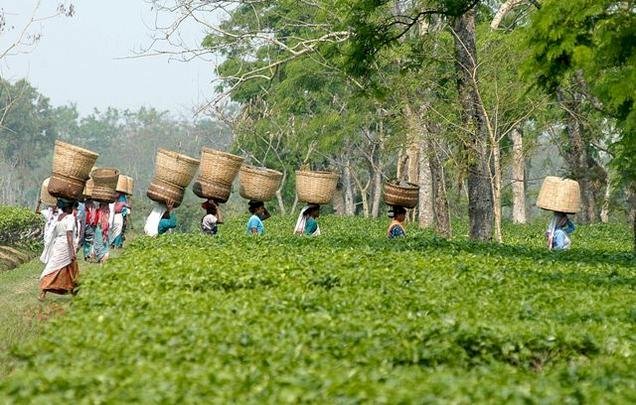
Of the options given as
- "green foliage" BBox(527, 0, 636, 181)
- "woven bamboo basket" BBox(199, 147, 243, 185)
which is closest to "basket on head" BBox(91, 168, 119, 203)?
"woven bamboo basket" BBox(199, 147, 243, 185)

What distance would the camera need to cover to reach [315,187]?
22750 mm

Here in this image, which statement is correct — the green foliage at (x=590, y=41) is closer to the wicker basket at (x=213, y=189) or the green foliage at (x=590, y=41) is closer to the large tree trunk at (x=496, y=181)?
the wicker basket at (x=213, y=189)

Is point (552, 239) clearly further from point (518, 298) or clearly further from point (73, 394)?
point (73, 394)

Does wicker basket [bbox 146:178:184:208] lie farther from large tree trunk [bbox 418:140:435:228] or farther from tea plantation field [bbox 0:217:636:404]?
large tree trunk [bbox 418:140:435:228]

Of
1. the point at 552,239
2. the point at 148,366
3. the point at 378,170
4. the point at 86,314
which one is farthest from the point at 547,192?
the point at 378,170

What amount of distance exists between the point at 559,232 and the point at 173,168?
6627 millimetres

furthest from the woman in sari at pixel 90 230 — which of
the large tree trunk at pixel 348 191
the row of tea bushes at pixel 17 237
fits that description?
the large tree trunk at pixel 348 191

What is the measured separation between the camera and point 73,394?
20.0 ft

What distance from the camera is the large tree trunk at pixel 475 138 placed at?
21.9 metres

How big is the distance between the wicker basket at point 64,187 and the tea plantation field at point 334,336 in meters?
7.57

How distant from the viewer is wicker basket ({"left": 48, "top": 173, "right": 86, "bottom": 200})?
20797 mm

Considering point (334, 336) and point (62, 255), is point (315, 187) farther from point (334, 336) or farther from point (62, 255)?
point (334, 336)

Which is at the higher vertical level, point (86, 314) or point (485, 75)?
point (485, 75)

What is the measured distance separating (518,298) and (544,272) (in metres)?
2.63
